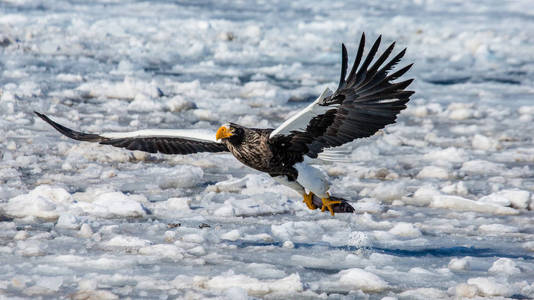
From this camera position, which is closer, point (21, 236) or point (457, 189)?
point (21, 236)

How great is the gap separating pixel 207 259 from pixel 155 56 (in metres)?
9.54

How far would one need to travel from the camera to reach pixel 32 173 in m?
7.07

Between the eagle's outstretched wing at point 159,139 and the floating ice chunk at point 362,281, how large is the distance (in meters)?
1.74

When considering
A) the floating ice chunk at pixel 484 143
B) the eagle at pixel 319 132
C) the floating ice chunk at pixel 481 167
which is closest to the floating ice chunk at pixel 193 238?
the eagle at pixel 319 132

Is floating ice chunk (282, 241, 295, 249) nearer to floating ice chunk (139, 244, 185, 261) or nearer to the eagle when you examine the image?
the eagle

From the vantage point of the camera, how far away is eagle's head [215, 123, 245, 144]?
5.66 meters

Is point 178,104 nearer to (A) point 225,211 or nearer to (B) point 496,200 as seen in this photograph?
(A) point 225,211

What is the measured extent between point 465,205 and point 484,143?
2.44 m

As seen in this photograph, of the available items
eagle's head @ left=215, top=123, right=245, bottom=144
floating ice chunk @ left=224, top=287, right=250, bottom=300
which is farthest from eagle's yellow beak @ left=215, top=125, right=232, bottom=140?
floating ice chunk @ left=224, top=287, right=250, bottom=300

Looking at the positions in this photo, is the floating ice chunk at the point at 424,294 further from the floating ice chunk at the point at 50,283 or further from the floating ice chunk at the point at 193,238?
the floating ice chunk at the point at 50,283

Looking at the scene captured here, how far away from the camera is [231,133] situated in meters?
5.66

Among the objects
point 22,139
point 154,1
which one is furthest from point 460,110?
point 154,1

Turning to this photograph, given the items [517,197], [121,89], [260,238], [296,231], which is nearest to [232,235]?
[260,238]

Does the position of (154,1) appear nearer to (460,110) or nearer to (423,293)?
(460,110)
